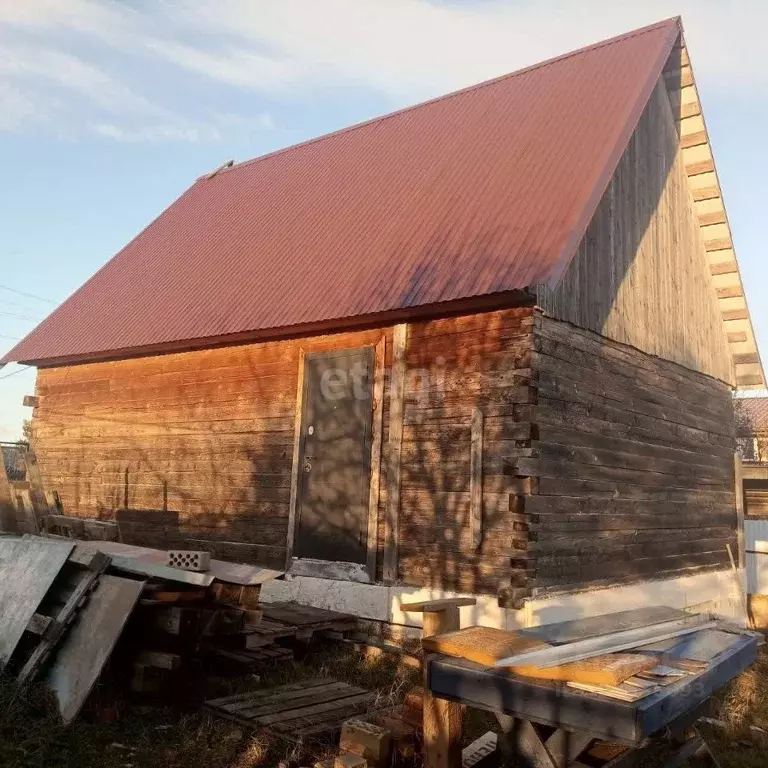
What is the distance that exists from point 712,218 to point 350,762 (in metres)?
11.2

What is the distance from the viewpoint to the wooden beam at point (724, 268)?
13141 mm

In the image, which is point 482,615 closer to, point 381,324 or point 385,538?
point 385,538

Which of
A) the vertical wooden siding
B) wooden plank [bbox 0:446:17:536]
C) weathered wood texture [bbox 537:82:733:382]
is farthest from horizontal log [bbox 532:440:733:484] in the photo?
wooden plank [bbox 0:446:17:536]

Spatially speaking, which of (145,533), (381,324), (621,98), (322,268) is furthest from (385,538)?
(621,98)

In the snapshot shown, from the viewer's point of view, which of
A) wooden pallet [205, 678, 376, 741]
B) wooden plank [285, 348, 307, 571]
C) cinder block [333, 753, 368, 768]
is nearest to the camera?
cinder block [333, 753, 368, 768]

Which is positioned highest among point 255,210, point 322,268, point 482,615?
point 255,210

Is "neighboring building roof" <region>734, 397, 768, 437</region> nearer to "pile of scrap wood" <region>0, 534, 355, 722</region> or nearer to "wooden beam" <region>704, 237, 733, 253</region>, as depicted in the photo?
"wooden beam" <region>704, 237, 733, 253</region>

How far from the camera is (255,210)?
14.0 meters

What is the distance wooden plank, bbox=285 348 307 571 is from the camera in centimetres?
998

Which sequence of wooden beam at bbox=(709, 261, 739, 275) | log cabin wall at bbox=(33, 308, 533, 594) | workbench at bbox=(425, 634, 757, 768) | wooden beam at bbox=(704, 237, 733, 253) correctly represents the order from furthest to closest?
wooden beam at bbox=(709, 261, 739, 275) → wooden beam at bbox=(704, 237, 733, 253) → log cabin wall at bbox=(33, 308, 533, 594) → workbench at bbox=(425, 634, 757, 768)

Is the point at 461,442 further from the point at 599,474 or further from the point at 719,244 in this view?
the point at 719,244

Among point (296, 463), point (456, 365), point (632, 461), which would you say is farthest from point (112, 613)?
point (632, 461)

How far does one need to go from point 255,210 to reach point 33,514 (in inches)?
276

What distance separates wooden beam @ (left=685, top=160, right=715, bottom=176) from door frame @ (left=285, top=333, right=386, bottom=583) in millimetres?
6316
